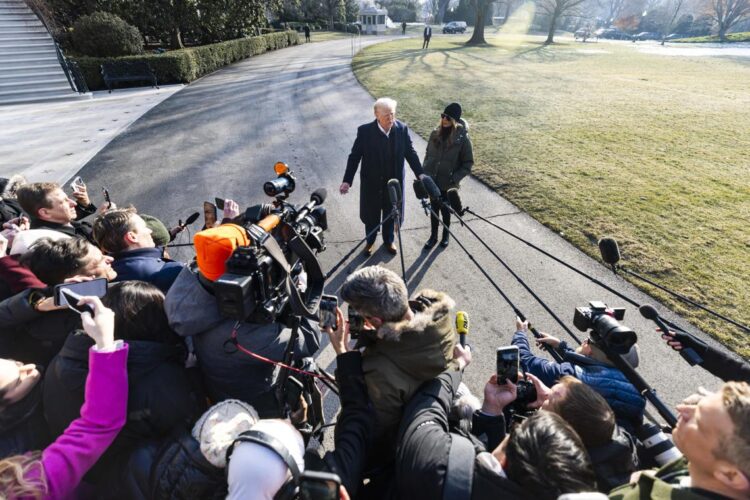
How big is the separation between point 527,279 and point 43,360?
4912mm

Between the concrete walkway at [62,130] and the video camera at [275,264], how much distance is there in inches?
307

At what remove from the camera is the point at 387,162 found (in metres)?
5.02

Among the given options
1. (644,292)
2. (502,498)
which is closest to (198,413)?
(502,498)

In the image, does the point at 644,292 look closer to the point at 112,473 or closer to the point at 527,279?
the point at 527,279

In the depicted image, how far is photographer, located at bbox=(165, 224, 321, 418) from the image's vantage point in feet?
6.33

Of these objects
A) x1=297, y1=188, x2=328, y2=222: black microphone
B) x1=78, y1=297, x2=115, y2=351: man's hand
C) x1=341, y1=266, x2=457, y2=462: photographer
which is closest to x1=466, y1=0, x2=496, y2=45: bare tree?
x1=297, y1=188, x2=328, y2=222: black microphone

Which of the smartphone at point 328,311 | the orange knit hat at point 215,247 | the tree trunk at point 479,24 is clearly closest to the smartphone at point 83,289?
the orange knit hat at point 215,247

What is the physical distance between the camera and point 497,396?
202 cm

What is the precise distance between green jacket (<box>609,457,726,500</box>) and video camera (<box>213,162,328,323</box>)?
5.55 ft

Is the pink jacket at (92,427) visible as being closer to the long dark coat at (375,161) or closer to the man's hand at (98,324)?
the man's hand at (98,324)

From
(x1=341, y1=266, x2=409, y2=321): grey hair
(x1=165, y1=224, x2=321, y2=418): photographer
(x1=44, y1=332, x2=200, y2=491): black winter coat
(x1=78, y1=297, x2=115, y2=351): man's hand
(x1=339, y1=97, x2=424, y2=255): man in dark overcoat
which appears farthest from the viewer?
(x1=339, y1=97, x2=424, y2=255): man in dark overcoat

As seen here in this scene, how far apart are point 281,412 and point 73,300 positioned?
1258 mm

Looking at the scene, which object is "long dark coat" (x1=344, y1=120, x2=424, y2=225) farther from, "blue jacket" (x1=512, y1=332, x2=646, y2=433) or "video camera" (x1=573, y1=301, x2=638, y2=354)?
"video camera" (x1=573, y1=301, x2=638, y2=354)

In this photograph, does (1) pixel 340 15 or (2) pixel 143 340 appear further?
(1) pixel 340 15
